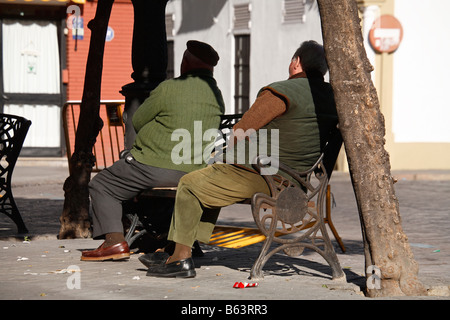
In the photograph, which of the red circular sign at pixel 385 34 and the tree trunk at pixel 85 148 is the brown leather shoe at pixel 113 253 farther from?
the red circular sign at pixel 385 34

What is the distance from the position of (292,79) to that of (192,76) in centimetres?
92

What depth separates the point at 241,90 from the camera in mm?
21875

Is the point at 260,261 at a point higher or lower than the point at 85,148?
lower

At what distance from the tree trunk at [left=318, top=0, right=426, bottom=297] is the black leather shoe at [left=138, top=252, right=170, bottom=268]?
1.51 meters

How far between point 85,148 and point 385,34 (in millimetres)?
11118

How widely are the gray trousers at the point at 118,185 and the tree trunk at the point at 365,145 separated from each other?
1.50 metres

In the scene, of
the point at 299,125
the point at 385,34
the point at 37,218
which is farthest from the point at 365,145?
the point at 385,34

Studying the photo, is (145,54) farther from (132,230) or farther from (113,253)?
(113,253)

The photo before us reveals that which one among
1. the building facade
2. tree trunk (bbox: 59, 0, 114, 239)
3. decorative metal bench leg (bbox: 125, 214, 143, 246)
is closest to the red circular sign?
the building facade

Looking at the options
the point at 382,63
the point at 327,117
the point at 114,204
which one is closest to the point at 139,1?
the point at 114,204

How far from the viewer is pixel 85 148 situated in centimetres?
852

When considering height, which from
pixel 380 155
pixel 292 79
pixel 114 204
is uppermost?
pixel 292 79

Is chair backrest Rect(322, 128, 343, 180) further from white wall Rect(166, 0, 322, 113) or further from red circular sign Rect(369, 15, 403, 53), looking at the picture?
white wall Rect(166, 0, 322, 113)
